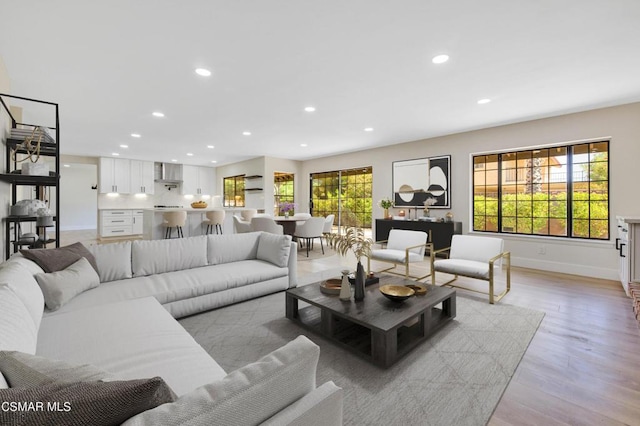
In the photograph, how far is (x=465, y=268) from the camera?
10.7 feet

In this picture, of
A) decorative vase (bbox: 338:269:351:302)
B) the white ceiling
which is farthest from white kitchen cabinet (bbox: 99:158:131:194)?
decorative vase (bbox: 338:269:351:302)

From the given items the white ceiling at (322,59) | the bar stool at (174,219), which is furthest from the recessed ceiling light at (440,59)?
the bar stool at (174,219)

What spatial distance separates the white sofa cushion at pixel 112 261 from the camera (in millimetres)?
2625

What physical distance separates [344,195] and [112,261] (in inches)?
241

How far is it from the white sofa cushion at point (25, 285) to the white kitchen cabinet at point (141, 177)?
811cm

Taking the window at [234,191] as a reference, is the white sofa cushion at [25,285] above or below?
below

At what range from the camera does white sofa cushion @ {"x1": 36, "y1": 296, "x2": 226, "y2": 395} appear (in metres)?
1.27

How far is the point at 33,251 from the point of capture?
7.15 feet

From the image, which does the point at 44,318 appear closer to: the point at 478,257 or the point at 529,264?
the point at 478,257

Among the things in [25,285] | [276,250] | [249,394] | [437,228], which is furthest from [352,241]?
[437,228]

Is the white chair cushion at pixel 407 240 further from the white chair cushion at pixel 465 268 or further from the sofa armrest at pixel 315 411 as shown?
the sofa armrest at pixel 315 411

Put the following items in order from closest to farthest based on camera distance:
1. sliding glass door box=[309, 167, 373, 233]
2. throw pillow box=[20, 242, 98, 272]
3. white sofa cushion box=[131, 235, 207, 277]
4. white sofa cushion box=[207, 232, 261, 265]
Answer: throw pillow box=[20, 242, 98, 272] → white sofa cushion box=[131, 235, 207, 277] → white sofa cushion box=[207, 232, 261, 265] → sliding glass door box=[309, 167, 373, 233]

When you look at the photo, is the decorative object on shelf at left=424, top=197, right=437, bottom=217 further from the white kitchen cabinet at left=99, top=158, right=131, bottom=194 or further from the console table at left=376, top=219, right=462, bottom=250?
the white kitchen cabinet at left=99, top=158, right=131, bottom=194

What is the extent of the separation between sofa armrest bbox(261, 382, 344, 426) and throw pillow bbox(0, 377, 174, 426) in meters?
0.29
